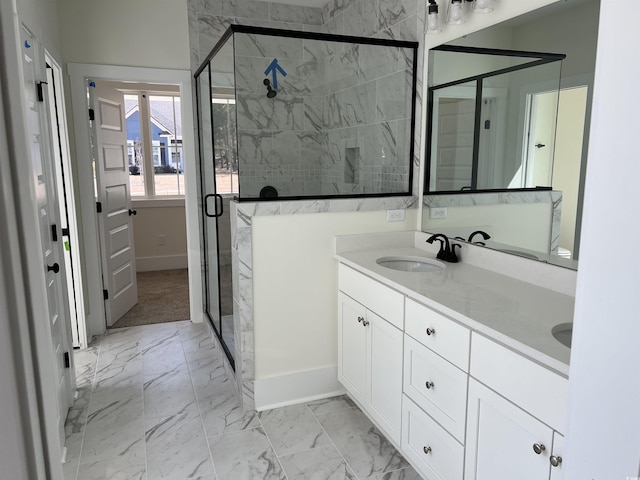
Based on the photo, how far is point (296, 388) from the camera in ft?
9.41

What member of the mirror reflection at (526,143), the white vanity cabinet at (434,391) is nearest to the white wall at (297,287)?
the mirror reflection at (526,143)

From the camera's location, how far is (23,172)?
0.43 m

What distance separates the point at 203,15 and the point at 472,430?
145 inches

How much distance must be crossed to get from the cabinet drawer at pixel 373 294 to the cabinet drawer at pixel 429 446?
0.38 metres

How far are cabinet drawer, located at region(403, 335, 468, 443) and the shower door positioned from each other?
5.19 ft

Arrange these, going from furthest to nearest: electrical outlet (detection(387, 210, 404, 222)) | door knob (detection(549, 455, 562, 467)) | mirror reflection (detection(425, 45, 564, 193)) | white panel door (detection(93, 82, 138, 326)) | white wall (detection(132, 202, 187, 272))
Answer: white wall (detection(132, 202, 187, 272)) → white panel door (detection(93, 82, 138, 326)) → electrical outlet (detection(387, 210, 404, 222)) → mirror reflection (detection(425, 45, 564, 193)) → door knob (detection(549, 455, 562, 467))

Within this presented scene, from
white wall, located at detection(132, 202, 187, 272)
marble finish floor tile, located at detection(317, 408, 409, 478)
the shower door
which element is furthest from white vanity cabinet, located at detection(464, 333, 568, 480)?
white wall, located at detection(132, 202, 187, 272)

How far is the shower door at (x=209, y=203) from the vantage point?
3.49m

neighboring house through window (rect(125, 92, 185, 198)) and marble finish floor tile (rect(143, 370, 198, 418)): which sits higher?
neighboring house through window (rect(125, 92, 185, 198))

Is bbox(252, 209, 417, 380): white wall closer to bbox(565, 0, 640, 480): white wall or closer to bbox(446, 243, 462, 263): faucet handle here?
bbox(446, 243, 462, 263): faucet handle

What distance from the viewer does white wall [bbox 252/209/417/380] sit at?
271 centimetres

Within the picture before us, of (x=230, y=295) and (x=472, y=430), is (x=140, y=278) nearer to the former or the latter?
(x=230, y=295)

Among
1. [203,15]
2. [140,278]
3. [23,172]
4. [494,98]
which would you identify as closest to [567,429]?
[23,172]

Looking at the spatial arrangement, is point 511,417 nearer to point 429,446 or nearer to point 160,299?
point 429,446
